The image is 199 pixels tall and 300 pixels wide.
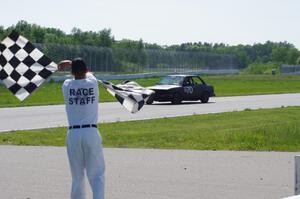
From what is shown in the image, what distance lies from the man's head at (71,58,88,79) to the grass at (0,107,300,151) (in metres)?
7.59

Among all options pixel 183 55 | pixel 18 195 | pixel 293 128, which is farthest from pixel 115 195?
pixel 183 55

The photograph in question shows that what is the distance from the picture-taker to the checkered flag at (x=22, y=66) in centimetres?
820

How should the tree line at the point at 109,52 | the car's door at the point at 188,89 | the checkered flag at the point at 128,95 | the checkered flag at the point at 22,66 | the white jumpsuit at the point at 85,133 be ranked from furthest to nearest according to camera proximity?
the tree line at the point at 109,52 < the car's door at the point at 188,89 < the checkered flag at the point at 128,95 < the checkered flag at the point at 22,66 < the white jumpsuit at the point at 85,133

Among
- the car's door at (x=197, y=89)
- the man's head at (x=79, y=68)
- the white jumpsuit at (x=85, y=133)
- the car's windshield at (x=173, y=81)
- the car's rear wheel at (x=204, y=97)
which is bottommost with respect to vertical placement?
the car's rear wheel at (x=204, y=97)

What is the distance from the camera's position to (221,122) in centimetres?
2170

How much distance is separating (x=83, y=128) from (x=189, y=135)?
9.83 metres

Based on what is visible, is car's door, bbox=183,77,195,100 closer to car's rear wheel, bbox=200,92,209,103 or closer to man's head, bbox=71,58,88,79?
car's rear wheel, bbox=200,92,209,103

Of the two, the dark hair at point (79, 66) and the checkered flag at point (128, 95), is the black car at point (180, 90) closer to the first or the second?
the checkered flag at point (128, 95)

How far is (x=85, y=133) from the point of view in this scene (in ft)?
25.6

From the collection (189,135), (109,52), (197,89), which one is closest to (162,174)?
(189,135)

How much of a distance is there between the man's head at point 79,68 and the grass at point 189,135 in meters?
7.59

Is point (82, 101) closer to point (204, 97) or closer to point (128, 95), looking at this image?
point (128, 95)

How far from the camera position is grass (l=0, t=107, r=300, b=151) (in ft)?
51.4

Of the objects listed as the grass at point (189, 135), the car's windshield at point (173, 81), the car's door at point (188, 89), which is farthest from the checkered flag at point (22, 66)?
the car's windshield at point (173, 81)
